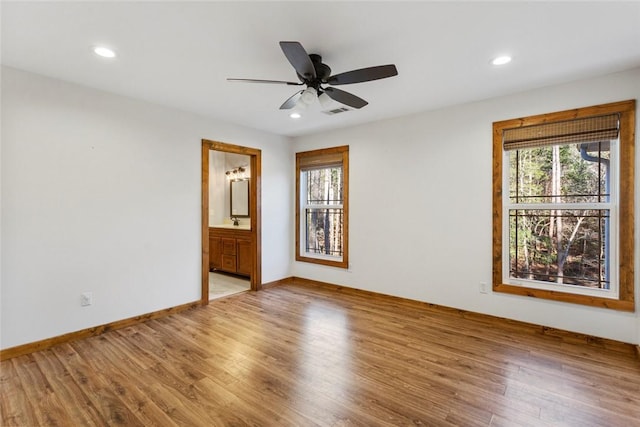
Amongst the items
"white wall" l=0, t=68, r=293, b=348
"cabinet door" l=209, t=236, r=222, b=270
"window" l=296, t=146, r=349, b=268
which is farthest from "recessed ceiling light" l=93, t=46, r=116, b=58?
"cabinet door" l=209, t=236, r=222, b=270

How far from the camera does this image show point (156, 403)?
1.99m

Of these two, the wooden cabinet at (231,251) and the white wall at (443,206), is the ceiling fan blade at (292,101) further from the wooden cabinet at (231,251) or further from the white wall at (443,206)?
the wooden cabinet at (231,251)

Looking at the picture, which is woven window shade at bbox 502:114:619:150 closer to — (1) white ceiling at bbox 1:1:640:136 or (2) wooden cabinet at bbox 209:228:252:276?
(1) white ceiling at bbox 1:1:640:136

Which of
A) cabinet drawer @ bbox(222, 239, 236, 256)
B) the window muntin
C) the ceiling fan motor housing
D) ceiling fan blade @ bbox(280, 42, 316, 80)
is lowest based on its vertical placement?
cabinet drawer @ bbox(222, 239, 236, 256)

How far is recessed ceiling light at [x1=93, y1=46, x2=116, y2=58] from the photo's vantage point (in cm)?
228

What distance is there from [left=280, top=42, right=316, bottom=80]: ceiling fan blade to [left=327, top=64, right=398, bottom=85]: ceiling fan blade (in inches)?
7.1

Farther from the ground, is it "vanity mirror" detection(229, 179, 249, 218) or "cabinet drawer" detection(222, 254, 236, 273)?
"vanity mirror" detection(229, 179, 249, 218)

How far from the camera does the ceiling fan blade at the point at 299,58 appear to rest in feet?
5.93

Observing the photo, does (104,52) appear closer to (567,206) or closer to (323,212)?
(323,212)

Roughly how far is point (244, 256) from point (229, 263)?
50 centimetres

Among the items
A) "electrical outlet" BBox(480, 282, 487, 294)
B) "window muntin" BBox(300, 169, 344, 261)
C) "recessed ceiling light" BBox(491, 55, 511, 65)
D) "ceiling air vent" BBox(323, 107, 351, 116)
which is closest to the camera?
"recessed ceiling light" BBox(491, 55, 511, 65)

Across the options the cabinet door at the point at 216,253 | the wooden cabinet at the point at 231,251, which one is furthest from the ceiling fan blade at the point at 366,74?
the cabinet door at the point at 216,253

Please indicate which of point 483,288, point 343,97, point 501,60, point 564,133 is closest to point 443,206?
point 483,288

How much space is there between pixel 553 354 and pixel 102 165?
467 cm
